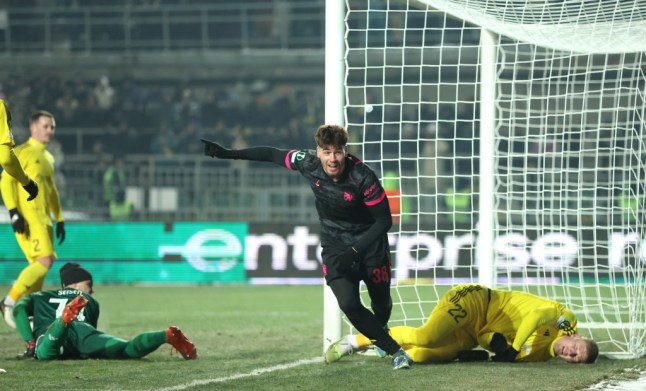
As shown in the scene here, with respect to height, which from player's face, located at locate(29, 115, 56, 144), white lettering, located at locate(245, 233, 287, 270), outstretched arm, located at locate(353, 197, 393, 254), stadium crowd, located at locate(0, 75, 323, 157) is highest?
stadium crowd, located at locate(0, 75, 323, 157)

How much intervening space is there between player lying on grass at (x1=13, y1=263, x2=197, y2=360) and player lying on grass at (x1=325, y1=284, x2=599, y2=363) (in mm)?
1306

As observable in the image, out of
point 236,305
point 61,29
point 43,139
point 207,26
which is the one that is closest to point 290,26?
point 207,26

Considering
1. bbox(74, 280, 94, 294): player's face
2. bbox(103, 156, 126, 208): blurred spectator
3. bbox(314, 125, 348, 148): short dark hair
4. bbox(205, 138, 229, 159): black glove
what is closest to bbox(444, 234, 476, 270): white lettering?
bbox(103, 156, 126, 208): blurred spectator

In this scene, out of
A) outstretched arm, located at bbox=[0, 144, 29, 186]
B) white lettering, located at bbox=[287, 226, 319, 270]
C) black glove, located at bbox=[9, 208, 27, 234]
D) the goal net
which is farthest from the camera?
white lettering, located at bbox=[287, 226, 319, 270]

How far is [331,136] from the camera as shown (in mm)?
6676

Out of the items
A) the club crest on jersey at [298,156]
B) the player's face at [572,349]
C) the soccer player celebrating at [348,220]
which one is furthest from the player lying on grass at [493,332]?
the club crest on jersey at [298,156]

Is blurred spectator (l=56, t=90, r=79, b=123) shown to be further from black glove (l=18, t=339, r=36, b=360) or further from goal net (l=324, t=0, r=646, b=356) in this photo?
black glove (l=18, t=339, r=36, b=360)

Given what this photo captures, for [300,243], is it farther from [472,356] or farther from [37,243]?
[472,356]

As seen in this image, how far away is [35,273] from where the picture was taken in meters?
9.73

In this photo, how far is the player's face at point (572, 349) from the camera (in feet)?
24.2

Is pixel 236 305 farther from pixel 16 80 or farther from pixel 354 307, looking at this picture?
pixel 16 80

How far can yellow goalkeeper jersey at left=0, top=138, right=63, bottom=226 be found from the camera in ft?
32.2

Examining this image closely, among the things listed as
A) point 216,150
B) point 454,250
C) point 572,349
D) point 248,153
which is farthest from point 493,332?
point 454,250

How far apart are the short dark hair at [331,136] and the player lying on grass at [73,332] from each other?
2.00 metres
